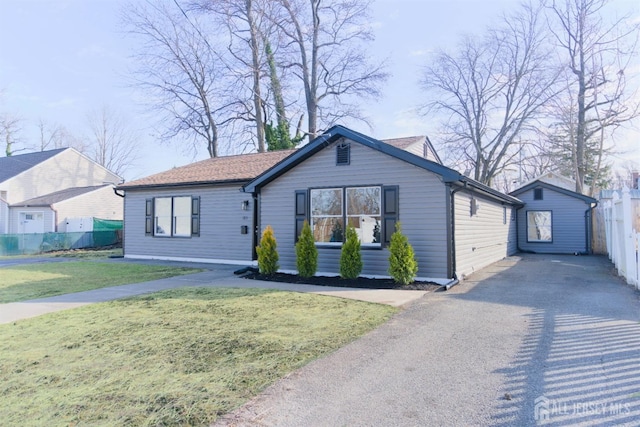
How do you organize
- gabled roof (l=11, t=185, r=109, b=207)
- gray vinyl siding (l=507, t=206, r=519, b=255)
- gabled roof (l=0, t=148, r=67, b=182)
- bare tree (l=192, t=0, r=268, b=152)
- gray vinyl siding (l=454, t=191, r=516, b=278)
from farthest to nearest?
gabled roof (l=0, t=148, r=67, b=182) < gabled roof (l=11, t=185, r=109, b=207) < bare tree (l=192, t=0, r=268, b=152) < gray vinyl siding (l=507, t=206, r=519, b=255) < gray vinyl siding (l=454, t=191, r=516, b=278)

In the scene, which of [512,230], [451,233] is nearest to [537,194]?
[512,230]

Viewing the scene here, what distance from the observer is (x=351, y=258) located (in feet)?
30.0

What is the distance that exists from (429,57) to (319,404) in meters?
28.1

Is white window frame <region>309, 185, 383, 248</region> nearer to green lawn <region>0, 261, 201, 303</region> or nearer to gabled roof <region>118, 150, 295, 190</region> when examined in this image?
gabled roof <region>118, 150, 295, 190</region>

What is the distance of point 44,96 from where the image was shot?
2097cm

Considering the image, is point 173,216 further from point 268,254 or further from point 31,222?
point 31,222

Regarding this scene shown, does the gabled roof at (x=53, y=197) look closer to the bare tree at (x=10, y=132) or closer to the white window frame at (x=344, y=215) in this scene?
the bare tree at (x=10, y=132)

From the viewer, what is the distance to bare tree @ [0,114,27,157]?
36406mm

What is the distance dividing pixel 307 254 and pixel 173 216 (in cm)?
704

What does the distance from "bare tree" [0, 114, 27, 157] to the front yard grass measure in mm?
39521

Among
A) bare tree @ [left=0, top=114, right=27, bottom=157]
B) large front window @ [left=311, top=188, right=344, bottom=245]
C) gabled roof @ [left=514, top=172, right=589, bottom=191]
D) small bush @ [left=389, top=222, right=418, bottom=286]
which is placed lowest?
small bush @ [left=389, top=222, right=418, bottom=286]

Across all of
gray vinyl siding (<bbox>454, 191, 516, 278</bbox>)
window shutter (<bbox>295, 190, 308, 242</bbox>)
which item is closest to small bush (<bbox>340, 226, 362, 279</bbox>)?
window shutter (<bbox>295, 190, 308, 242</bbox>)

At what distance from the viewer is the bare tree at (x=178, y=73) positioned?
2427 centimetres

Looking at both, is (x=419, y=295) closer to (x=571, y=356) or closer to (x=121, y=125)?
(x=571, y=356)
